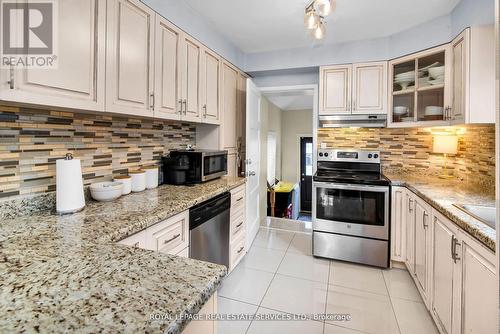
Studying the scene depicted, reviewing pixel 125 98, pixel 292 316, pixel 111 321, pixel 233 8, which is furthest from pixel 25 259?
pixel 233 8

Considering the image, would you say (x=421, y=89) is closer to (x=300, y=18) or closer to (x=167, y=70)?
(x=300, y=18)

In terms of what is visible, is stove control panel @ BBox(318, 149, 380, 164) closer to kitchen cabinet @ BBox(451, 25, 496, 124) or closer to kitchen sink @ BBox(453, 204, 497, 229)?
kitchen cabinet @ BBox(451, 25, 496, 124)

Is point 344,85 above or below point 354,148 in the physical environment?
above

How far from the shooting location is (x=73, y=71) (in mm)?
1276

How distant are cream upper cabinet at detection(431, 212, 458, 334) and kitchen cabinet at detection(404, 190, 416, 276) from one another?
54 cm

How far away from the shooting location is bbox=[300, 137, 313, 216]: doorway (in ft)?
21.0

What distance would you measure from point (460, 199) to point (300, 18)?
2.04 m

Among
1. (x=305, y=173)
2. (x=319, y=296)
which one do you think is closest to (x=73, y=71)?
(x=319, y=296)

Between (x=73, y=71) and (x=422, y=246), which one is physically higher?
(x=73, y=71)

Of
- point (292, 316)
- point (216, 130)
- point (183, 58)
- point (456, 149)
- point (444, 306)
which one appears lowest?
point (292, 316)

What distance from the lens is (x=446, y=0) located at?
2.15 meters

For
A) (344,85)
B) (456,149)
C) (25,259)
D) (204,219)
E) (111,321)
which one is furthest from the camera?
(344,85)

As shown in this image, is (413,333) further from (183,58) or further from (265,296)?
(183,58)

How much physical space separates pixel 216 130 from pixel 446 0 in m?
2.36
